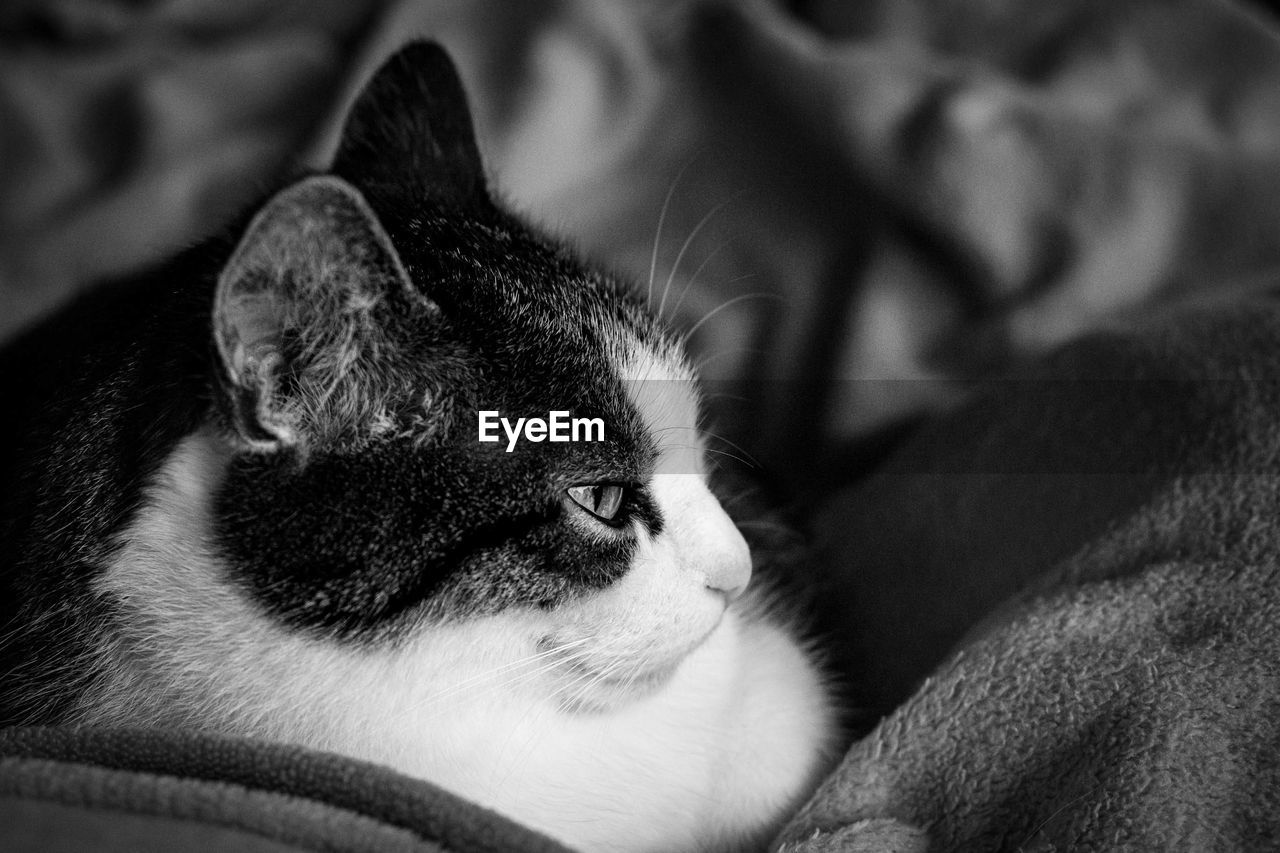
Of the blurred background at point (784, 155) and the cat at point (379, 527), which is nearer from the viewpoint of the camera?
the cat at point (379, 527)

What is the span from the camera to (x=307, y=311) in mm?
554

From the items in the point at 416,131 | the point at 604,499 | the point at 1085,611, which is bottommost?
the point at 1085,611

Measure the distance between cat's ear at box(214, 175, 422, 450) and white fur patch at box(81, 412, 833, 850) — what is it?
0.06m

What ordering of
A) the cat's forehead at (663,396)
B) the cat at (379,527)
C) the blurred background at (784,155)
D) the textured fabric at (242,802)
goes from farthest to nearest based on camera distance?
the blurred background at (784,155)
the cat's forehead at (663,396)
the cat at (379,527)
the textured fabric at (242,802)

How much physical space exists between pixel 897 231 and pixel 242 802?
2.91ft

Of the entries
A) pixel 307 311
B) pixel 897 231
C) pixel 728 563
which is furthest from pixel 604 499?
pixel 897 231

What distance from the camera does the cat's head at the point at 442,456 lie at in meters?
0.55

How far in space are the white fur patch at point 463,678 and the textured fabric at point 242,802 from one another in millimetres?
80

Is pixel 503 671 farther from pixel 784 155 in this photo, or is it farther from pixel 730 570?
pixel 784 155

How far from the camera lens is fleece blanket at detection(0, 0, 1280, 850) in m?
0.74

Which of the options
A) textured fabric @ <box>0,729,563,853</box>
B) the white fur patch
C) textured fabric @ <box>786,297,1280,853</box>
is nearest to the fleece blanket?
textured fabric @ <box>786,297,1280,853</box>

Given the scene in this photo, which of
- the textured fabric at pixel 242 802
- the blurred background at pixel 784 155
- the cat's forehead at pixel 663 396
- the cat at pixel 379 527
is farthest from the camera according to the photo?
the blurred background at pixel 784 155

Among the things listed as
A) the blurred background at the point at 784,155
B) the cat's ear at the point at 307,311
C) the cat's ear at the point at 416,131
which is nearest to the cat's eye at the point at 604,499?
the cat's ear at the point at 307,311

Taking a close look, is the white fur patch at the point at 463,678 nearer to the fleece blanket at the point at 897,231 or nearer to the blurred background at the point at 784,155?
the fleece blanket at the point at 897,231
